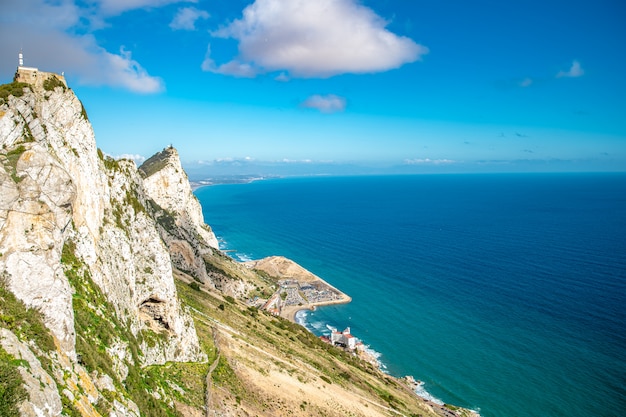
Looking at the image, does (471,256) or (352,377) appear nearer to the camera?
(352,377)

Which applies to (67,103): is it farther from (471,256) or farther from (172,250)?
(471,256)

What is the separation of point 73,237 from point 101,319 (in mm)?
6391

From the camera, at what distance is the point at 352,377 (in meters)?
60.7

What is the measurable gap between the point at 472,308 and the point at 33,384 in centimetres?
10349

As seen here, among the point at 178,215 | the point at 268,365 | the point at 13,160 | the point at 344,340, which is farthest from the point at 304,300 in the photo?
the point at 13,160

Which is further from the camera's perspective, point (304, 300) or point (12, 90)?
point (304, 300)

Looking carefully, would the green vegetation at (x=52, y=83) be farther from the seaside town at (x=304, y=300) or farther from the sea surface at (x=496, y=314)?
the sea surface at (x=496, y=314)

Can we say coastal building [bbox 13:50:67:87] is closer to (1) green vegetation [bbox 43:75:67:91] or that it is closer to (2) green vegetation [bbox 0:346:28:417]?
(1) green vegetation [bbox 43:75:67:91]

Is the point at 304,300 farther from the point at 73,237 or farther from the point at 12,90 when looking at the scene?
the point at 12,90

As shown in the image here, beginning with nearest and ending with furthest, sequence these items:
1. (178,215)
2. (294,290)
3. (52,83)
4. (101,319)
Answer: (101,319)
(52,83)
(178,215)
(294,290)

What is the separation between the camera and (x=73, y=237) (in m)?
27.7

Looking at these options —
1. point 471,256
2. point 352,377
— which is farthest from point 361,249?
point 352,377

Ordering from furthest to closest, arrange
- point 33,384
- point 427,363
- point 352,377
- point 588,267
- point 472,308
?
point 588,267 → point 472,308 → point 427,363 → point 352,377 → point 33,384

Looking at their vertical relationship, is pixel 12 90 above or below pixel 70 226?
above
